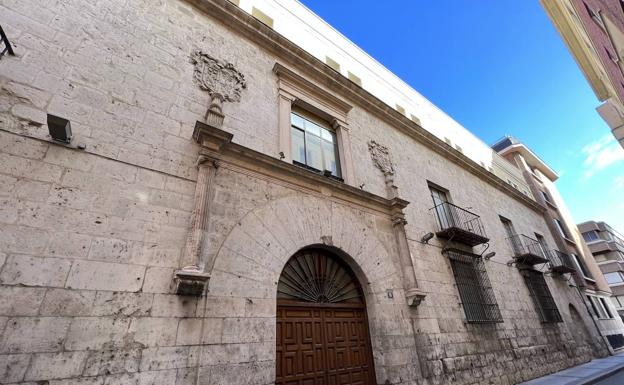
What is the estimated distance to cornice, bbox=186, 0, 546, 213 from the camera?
5719 millimetres

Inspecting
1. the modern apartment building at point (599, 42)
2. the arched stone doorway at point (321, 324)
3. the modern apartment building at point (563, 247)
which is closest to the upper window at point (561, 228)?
the modern apartment building at point (563, 247)

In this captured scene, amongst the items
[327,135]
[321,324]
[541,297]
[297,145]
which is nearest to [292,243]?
[321,324]

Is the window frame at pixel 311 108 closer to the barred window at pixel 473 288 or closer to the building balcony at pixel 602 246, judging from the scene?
the barred window at pixel 473 288

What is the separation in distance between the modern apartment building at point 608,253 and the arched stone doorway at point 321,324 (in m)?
41.1

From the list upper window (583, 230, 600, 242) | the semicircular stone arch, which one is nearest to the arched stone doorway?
the semicircular stone arch

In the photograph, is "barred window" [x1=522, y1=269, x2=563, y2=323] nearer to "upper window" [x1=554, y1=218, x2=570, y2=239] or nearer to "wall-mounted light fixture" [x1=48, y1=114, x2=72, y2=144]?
"upper window" [x1=554, y1=218, x2=570, y2=239]

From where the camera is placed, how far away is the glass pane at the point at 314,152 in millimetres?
5996

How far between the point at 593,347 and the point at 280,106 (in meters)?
15.6

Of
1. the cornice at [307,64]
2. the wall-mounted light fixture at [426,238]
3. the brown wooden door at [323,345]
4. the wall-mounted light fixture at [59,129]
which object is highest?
the cornice at [307,64]

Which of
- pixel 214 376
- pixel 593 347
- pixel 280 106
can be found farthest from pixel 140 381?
pixel 593 347

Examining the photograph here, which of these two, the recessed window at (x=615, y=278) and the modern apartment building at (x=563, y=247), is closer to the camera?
the modern apartment building at (x=563, y=247)

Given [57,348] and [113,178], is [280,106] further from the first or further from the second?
[57,348]

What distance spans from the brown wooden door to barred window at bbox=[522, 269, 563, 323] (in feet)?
27.5

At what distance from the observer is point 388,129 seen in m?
8.45
